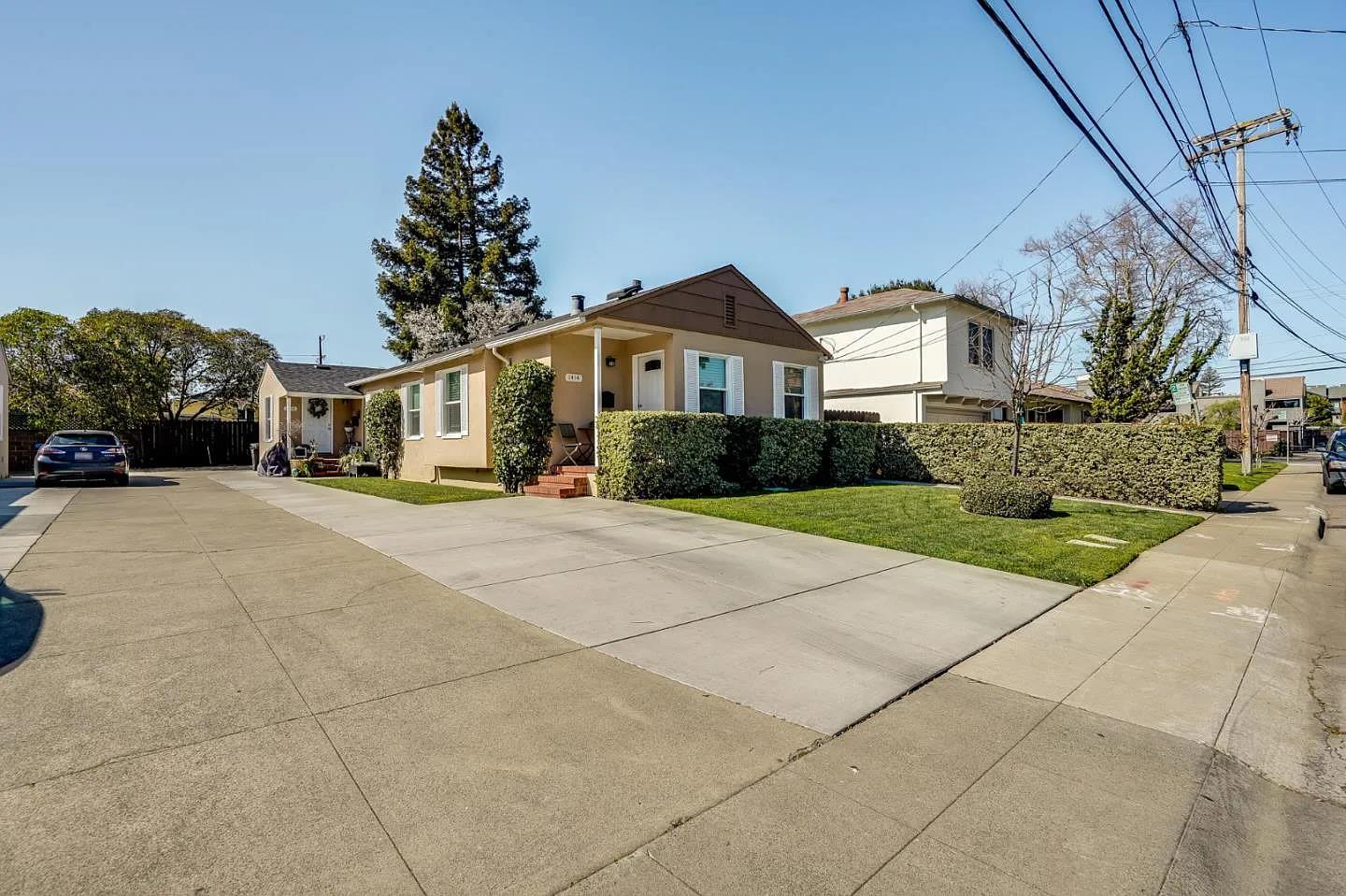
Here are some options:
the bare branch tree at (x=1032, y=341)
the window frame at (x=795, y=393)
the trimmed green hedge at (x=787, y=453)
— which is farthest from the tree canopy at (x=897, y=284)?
the trimmed green hedge at (x=787, y=453)

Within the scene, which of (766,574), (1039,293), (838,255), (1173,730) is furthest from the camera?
(838,255)

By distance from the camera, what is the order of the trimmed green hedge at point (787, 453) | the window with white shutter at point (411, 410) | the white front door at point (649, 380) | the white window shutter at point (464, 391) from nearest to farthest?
the trimmed green hedge at point (787, 453), the white front door at point (649, 380), the white window shutter at point (464, 391), the window with white shutter at point (411, 410)

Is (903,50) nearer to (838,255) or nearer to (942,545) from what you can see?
(942,545)

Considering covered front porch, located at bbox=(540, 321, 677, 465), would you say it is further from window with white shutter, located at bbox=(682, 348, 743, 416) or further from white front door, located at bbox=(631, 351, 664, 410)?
window with white shutter, located at bbox=(682, 348, 743, 416)

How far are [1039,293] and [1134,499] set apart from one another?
4855 mm

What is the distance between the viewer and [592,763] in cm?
264

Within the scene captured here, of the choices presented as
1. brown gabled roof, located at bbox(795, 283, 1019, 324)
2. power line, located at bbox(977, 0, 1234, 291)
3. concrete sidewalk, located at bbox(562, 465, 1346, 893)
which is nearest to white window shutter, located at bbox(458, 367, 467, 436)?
power line, located at bbox(977, 0, 1234, 291)

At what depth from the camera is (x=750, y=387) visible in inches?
596

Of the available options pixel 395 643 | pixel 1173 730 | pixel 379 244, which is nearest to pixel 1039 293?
pixel 1173 730

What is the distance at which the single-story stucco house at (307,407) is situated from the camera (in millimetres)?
21469

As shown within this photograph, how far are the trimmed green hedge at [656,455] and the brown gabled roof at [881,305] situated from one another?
1219 cm

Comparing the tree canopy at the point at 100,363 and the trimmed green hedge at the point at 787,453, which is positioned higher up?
the tree canopy at the point at 100,363

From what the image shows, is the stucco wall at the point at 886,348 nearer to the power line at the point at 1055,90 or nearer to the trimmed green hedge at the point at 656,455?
the trimmed green hedge at the point at 656,455

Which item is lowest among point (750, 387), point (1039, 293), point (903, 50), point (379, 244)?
point (750, 387)
